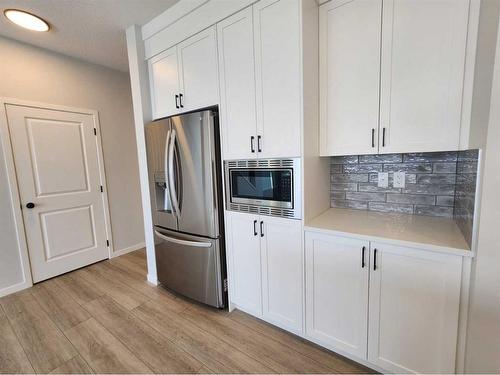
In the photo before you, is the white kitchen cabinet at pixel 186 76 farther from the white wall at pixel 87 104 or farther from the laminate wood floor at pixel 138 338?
the laminate wood floor at pixel 138 338

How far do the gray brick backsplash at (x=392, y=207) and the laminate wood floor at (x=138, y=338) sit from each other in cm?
113

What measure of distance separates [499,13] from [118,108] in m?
3.91

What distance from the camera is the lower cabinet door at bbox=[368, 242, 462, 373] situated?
3.75ft

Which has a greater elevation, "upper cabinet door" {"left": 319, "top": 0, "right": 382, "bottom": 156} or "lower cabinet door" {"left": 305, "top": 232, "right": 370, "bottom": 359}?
"upper cabinet door" {"left": 319, "top": 0, "right": 382, "bottom": 156}

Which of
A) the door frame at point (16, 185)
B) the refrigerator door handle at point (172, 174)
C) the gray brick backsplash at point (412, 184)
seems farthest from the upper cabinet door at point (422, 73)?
the door frame at point (16, 185)

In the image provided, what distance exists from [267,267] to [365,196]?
39.9 inches

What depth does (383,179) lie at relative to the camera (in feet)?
5.79

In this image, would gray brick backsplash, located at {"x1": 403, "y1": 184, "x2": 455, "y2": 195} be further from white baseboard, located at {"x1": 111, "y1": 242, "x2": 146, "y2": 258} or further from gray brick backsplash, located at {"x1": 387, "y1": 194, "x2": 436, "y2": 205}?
white baseboard, located at {"x1": 111, "y1": 242, "x2": 146, "y2": 258}

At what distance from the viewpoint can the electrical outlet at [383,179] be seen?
1.75 metres

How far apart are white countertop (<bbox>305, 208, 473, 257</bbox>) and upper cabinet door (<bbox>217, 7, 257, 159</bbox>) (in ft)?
2.56

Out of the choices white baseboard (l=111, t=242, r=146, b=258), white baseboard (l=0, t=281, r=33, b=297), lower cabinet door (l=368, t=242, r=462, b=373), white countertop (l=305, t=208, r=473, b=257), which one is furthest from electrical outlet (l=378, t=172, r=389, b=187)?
white baseboard (l=0, t=281, r=33, b=297)

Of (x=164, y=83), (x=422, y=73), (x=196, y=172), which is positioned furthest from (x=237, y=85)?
(x=422, y=73)

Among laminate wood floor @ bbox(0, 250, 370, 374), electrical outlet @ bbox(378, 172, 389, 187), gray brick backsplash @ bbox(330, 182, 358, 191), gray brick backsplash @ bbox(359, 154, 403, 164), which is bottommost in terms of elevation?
laminate wood floor @ bbox(0, 250, 370, 374)

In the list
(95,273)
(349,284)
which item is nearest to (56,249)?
(95,273)
